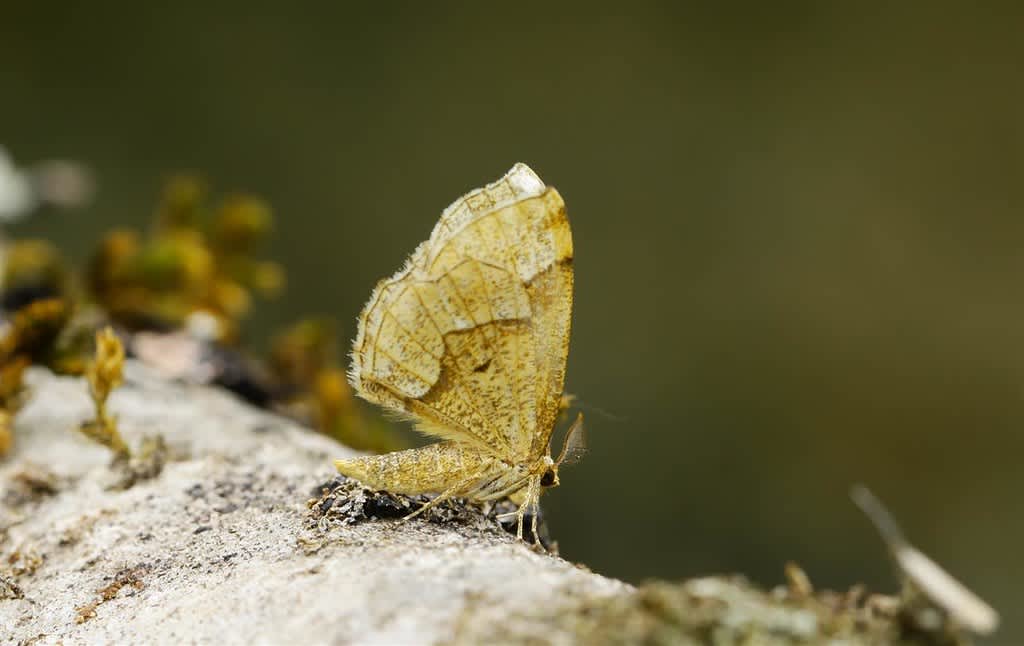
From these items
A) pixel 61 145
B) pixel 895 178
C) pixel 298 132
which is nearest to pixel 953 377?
pixel 895 178

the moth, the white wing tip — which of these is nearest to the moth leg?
the moth

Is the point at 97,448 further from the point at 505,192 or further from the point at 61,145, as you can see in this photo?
the point at 61,145

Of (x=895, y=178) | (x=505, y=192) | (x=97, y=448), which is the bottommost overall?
(x=97, y=448)

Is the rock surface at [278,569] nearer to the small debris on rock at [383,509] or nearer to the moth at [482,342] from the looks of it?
the small debris on rock at [383,509]

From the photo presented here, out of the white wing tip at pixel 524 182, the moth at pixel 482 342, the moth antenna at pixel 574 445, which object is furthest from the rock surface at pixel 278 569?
the white wing tip at pixel 524 182

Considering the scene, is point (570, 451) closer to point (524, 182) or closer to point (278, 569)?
point (524, 182)

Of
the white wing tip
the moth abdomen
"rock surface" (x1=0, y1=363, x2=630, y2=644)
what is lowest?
"rock surface" (x1=0, y1=363, x2=630, y2=644)

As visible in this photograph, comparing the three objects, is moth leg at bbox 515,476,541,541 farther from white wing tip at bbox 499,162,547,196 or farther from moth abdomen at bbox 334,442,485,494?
white wing tip at bbox 499,162,547,196
